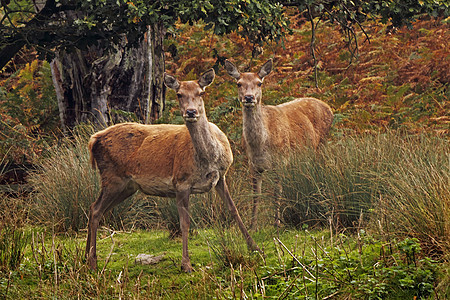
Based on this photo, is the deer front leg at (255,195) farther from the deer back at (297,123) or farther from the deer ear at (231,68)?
the deer ear at (231,68)

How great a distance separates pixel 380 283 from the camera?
A: 4488 mm

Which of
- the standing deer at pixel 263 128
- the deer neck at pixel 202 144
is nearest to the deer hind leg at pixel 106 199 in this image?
the deer neck at pixel 202 144

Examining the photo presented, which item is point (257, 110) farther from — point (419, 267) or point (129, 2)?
point (419, 267)

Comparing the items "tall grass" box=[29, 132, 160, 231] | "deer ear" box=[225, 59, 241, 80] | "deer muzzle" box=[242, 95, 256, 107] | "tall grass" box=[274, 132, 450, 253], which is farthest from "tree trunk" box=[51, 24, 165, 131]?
"tall grass" box=[274, 132, 450, 253]

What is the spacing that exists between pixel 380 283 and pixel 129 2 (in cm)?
449

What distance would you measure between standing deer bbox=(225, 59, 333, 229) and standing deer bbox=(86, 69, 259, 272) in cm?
143

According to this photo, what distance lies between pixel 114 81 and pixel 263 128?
116 inches

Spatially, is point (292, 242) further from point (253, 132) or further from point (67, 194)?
point (67, 194)

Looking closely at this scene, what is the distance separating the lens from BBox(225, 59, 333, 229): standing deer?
28.3 ft

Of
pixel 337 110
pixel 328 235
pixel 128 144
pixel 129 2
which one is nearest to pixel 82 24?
pixel 129 2

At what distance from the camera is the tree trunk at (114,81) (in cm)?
1030

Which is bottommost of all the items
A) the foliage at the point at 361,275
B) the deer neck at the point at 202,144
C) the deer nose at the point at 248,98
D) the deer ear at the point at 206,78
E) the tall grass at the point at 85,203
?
the tall grass at the point at 85,203

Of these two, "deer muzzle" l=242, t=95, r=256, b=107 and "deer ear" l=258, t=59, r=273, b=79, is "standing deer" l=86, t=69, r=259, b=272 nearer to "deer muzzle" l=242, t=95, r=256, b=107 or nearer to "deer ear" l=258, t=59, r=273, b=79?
"deer muzzle" l=242, t=95, r=256, b=107

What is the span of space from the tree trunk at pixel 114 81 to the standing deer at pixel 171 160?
3.01 meters
